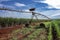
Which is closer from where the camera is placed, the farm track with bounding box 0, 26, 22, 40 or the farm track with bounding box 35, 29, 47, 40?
the farm track with bounding box 0, 26, 22, 40

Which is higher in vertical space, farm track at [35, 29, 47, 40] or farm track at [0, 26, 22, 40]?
farm track at [0, 26, 22, 40]

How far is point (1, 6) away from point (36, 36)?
56cm

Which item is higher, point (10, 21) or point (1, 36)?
point (10, 21)

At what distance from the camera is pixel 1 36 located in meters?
2.07

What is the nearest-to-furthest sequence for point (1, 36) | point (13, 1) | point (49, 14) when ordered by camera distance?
point (1, 36)
point (13, 1)
point (49, 14)

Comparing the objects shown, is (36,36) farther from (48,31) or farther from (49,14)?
(49,14)

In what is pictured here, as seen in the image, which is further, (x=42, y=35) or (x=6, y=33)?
(x=42, y=35)

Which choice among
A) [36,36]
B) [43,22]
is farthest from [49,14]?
[36,36]

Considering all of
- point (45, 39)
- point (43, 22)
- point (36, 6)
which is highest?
point (36, 6)

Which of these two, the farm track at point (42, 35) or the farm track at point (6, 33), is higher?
the farm track at point (6, 33)

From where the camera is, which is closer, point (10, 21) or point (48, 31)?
point (10, 21)

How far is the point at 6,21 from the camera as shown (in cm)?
215

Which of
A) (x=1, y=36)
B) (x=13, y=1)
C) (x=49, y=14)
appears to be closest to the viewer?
(x=1, y=36)

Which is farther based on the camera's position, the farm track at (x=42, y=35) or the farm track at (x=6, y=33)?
the farm track at (x=42, y=35)
